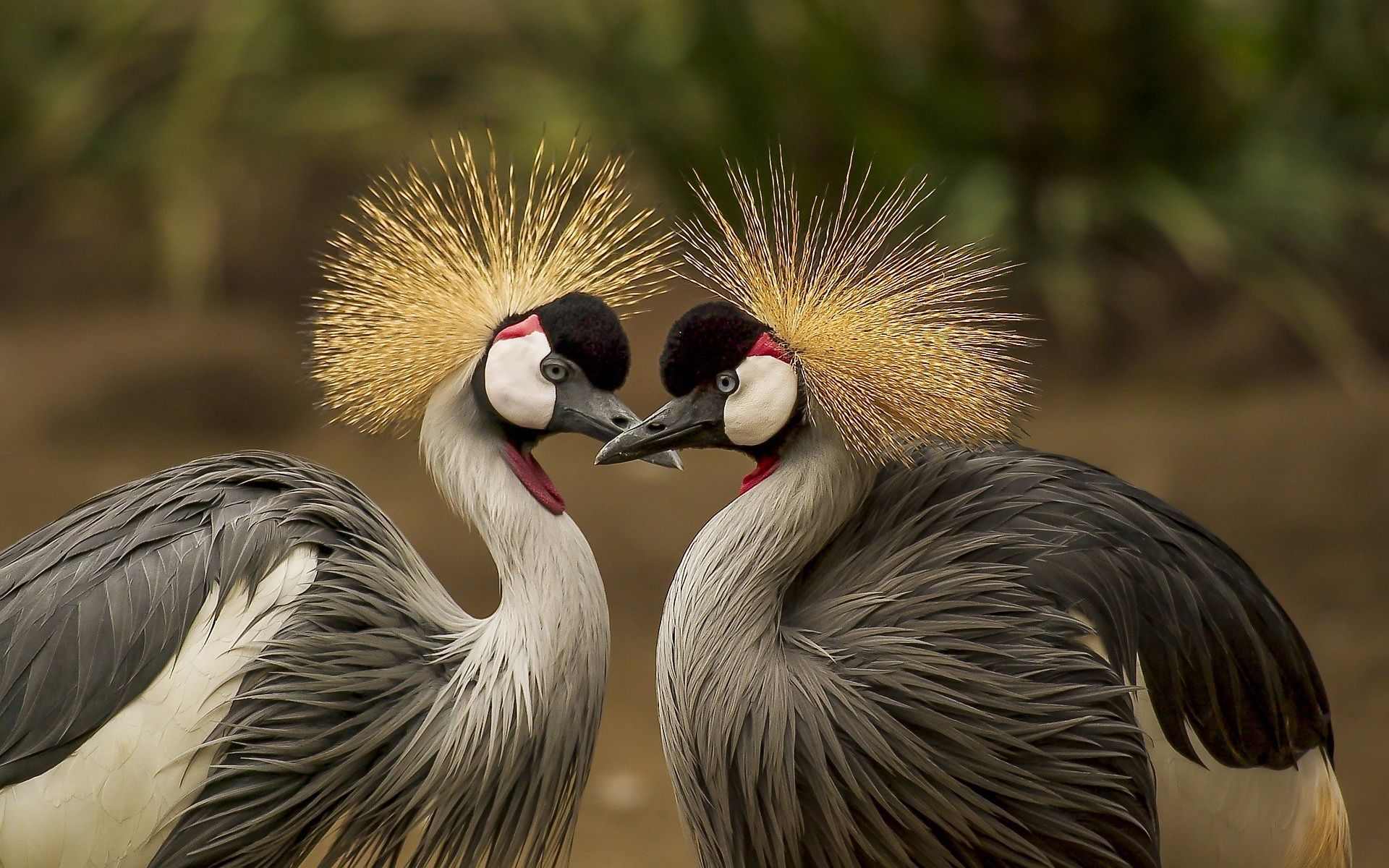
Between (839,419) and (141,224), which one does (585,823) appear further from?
(141,224)

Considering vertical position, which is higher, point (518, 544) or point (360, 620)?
point (518, 544)

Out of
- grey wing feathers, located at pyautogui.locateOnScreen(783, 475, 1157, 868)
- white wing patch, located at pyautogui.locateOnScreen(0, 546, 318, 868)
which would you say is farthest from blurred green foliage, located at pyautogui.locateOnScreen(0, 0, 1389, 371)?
white wing patch, located at pyautogui.locateOnScreen(0, 546, 318, 868)

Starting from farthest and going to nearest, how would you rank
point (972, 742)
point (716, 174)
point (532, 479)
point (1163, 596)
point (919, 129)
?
point (716, 174) < point (919, 129) < point (532, 479) < point (1163, 596) < point (972, 742)

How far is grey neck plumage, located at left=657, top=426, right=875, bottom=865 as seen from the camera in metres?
1.61

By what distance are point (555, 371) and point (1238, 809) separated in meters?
0.95

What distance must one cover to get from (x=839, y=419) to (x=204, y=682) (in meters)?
0.74

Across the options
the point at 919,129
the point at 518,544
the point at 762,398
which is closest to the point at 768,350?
the point at 762,398

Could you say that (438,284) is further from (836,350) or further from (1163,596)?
(1163,596)

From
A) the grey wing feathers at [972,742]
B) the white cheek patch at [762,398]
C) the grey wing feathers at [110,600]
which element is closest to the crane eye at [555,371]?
the white cheek patch at [762,398]

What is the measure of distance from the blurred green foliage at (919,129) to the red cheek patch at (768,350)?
2203 mm

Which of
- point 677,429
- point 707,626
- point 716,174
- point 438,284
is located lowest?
point 707,626

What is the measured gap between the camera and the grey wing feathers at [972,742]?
1571 mm

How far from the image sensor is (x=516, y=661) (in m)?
1.70

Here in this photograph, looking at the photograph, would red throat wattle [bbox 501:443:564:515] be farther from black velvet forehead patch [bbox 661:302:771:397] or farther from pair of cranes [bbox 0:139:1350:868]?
black velvet forehead patch [bbox 661:302:771:397]
